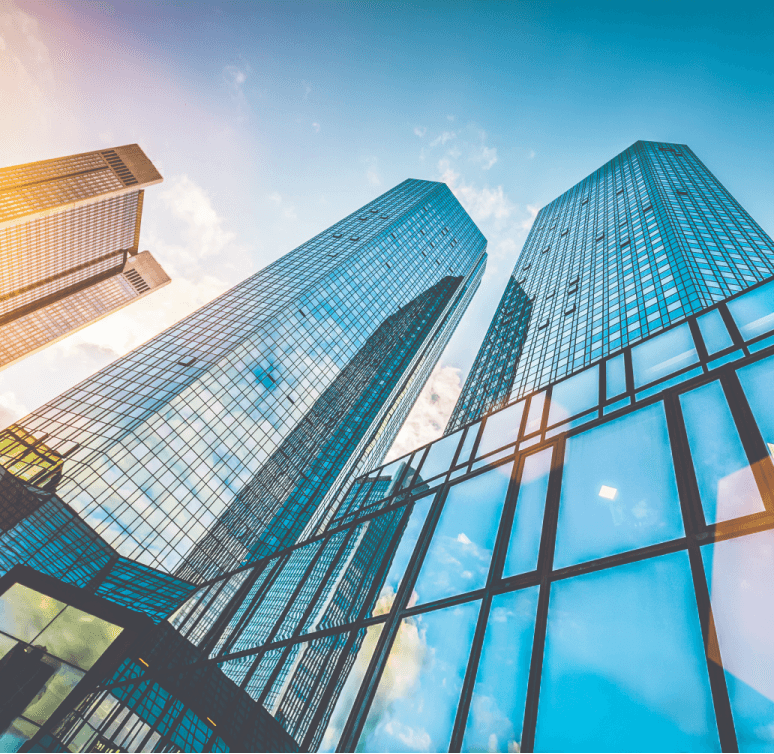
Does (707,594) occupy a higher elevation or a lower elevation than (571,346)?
lower

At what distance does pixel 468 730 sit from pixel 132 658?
2405 cm

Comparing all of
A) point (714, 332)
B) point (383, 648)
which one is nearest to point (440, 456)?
point (383, 648)

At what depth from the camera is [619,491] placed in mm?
7734

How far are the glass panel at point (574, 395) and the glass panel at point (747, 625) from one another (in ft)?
18.6

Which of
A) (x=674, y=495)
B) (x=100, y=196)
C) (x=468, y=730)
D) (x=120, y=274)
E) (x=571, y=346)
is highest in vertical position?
(x=120, y=274)

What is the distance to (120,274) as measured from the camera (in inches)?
7338

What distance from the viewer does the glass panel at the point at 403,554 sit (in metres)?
9.80

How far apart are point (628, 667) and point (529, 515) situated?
11.4ft

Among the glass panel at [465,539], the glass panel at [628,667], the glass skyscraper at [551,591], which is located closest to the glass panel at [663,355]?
the glass skyscraper at [551,591]

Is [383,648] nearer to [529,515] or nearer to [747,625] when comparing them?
[529,515]

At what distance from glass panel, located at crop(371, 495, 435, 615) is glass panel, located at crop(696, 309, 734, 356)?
8.20 metres

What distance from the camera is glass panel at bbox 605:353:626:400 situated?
1097 centimetres

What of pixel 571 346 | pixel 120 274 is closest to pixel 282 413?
pixel 571 346

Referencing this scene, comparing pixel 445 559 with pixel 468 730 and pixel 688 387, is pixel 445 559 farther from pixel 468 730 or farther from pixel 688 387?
pixel 688 387
